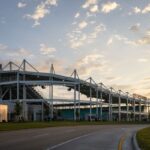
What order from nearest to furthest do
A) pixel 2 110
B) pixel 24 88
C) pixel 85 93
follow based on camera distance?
pixel 2 110 → pixel 24 88 → pixel 85 93

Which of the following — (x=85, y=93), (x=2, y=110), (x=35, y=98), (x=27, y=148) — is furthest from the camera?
(x=85, y=93)

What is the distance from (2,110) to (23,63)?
43.2 metres

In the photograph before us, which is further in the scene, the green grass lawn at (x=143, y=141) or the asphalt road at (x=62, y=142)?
the green grass lawn at (x=143, y=141)

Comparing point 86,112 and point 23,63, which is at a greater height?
point 23,63

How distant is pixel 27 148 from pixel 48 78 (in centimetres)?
11055

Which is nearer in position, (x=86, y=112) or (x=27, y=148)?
(x=27, y=148)

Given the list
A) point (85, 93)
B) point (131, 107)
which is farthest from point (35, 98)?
point (131, 107)

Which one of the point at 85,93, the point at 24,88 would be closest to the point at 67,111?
the point at 85,93

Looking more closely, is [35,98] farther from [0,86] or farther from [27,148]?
[27,148]

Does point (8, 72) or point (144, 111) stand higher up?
point (8, 72)

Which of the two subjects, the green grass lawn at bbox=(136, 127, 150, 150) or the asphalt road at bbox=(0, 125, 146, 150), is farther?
the green grass lawn at bbox=(136, 127, 150, 150)

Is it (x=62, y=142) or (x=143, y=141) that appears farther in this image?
(x=143, y=141)

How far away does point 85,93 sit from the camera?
14638 cm

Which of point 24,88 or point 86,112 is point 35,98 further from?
point 86,112
